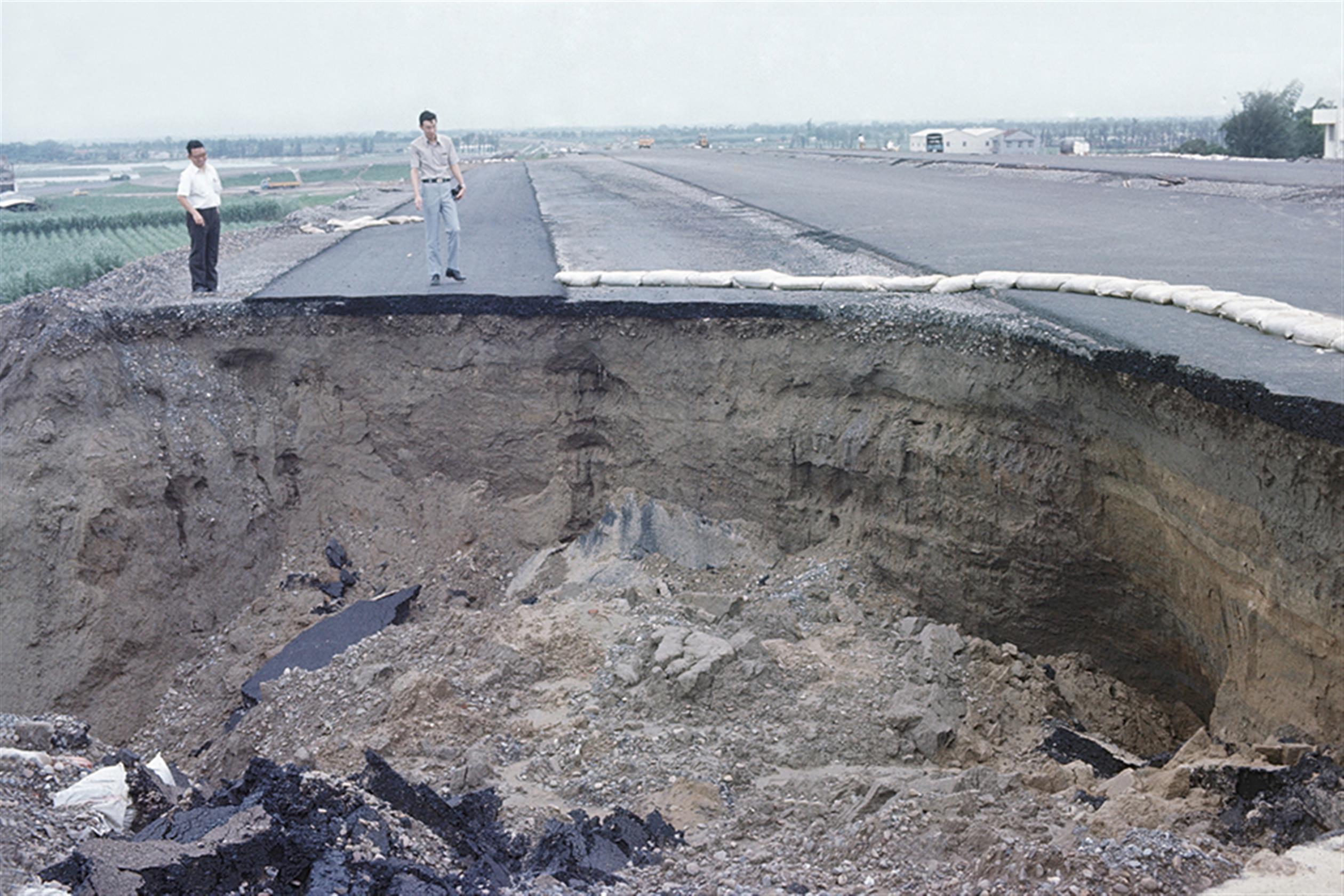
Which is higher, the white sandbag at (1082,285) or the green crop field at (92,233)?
the green crop field at (92,233)

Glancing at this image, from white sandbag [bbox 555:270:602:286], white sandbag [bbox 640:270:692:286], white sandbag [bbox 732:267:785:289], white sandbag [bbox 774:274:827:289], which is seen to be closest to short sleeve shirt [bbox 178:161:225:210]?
white sandbag [bbox 555:270:602:286]

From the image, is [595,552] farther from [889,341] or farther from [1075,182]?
[1075,182]

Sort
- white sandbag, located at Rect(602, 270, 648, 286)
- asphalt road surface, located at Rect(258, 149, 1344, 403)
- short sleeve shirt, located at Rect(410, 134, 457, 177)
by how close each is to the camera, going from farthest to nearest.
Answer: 1. short sleeve shirt, located at Rect(410, 134, 457, 177)
2. white sandbag, located at Rect(602, 270, 648, 286)
3. asphalt road surface, located at Rect(258, 149, 1344, 403)

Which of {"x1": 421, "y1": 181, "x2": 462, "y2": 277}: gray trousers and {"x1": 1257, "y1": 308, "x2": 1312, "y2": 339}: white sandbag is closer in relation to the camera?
{"x1": 1257, "y1": 308, "x2": 1312, "y2": 339}: white sandbag

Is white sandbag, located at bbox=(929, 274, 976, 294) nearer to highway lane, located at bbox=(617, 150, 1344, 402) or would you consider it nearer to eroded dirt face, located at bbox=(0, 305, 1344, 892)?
highway lane, located at bbox=(617, 150, 1344, 402)

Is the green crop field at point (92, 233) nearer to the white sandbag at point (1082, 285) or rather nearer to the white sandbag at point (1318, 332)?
the white sandbag at point (1082, 285)

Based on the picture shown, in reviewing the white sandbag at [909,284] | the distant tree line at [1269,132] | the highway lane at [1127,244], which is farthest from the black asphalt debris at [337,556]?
the distant tree line at [1269,132]

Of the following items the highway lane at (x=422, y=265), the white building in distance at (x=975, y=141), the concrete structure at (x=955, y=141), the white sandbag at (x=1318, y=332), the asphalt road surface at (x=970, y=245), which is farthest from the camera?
the white building in distance at (x=975, y=141)
